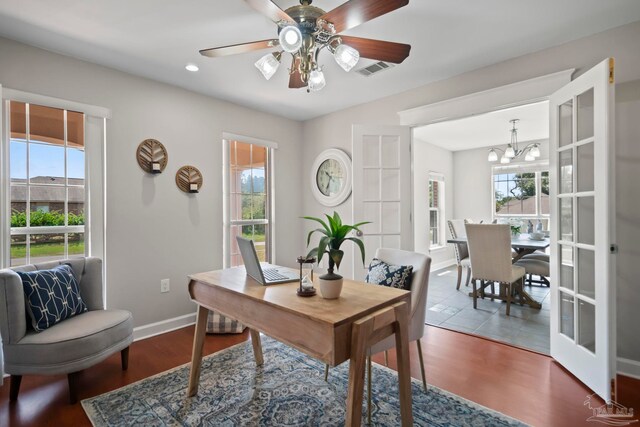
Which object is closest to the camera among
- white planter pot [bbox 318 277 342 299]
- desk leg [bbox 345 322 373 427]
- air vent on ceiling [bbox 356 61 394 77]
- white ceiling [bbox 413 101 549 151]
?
desk leg [bbox 345 322 373 427]

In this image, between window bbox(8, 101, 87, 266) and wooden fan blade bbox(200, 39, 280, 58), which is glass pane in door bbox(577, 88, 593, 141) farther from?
window bbox(8, 101, 87, 266)

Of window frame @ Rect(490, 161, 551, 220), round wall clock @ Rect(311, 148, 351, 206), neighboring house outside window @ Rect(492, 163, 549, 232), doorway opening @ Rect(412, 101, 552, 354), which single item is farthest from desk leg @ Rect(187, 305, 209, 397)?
window frame @ Rect(490, 161, 551, 220)

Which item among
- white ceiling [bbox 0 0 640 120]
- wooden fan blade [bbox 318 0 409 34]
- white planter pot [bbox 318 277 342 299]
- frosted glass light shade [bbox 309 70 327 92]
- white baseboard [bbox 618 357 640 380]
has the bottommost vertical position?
white baseboard [bbox 618 357 640 380]

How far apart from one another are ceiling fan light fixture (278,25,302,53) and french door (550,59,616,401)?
6.13ft

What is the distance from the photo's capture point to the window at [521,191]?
6.12 m

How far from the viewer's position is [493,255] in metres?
3.66

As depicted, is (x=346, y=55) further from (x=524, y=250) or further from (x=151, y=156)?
(x=524, y=250)

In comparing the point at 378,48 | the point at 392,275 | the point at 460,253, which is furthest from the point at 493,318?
the point at 378,48

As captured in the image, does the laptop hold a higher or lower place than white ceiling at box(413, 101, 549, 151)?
lower

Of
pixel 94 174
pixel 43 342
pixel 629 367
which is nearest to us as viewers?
pixel 43 342

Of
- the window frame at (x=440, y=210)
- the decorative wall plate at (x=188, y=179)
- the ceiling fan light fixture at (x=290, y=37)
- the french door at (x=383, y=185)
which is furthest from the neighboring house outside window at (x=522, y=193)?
the ceiling fan light fixture at (x=290, y=37)

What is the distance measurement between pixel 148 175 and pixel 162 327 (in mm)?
1512

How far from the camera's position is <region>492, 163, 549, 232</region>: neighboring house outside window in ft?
20.1

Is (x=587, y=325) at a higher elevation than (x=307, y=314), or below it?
below
